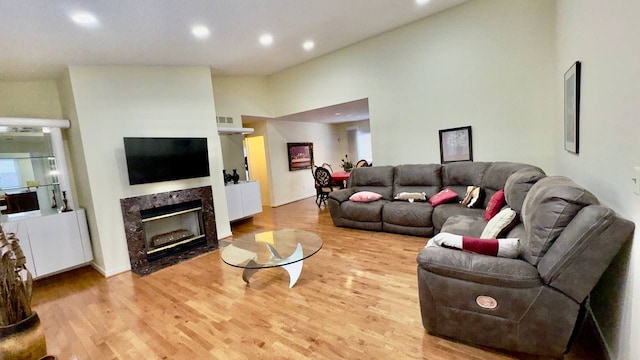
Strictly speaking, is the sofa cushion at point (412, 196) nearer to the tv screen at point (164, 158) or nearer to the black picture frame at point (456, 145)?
the black picture frame at point (456, 145)

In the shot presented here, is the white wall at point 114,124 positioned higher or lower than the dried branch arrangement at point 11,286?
higher

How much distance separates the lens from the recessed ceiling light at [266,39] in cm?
370

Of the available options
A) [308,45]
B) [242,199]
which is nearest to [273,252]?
[242,199]

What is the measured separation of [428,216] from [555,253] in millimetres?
2372

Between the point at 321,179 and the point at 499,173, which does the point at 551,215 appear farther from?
the point at 321,179

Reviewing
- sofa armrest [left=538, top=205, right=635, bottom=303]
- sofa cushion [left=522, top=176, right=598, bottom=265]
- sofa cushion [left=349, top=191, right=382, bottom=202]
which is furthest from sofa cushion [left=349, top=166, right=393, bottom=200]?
sofa armrest [left=538, top=205, right=635, bottom=303]

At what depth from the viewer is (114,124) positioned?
11.6 ft

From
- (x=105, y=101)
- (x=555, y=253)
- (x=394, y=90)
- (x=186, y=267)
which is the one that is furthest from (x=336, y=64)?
(x=555, y=253)

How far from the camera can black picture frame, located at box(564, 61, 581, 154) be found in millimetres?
2268

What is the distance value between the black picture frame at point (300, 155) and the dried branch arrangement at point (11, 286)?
5893 mm

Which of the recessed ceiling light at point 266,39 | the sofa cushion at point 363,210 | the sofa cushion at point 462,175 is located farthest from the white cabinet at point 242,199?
the sofa cushion at point 462,175

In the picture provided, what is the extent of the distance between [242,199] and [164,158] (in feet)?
5.79

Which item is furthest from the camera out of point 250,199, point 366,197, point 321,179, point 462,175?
point 321,179

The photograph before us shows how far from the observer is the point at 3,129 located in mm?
3240
